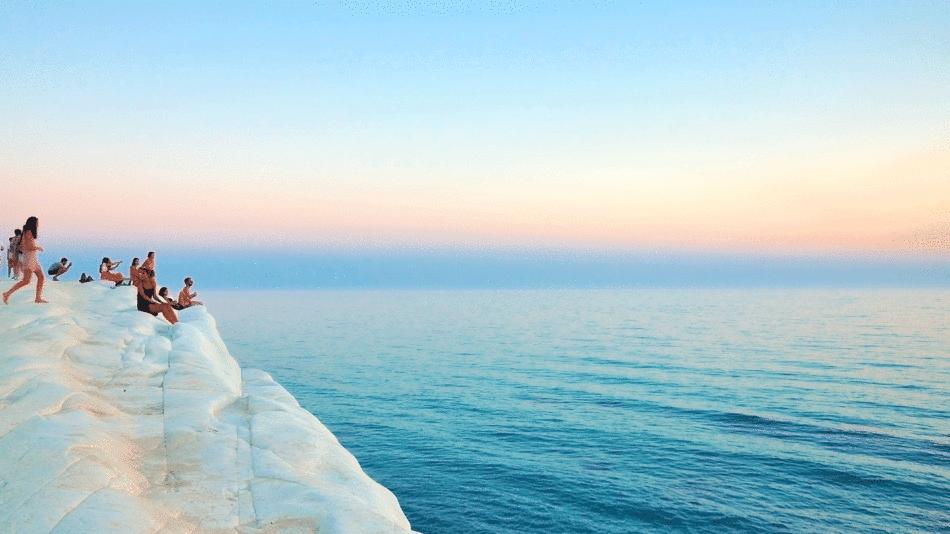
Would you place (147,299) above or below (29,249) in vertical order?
below

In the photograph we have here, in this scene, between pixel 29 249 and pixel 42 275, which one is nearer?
pixel 29 249

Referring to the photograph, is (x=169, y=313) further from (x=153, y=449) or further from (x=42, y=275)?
(x=153, y=449)

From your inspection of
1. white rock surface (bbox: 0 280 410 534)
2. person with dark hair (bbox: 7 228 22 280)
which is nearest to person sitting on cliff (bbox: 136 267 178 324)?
white rock surface (bbox: 0 280 410 534)

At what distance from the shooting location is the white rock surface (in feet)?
21.0

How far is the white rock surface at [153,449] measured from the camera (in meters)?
6.41

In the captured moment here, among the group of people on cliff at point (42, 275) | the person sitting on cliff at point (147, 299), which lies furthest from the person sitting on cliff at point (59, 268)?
the person sitting on cliff at point (147, 299)

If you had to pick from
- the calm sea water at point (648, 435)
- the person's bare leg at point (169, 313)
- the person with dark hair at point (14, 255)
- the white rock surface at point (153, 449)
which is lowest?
the calm sea water at point (648, 435)

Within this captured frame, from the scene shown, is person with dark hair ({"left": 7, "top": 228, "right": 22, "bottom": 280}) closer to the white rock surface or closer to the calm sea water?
the white rock surface

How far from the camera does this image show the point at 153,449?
839 cm

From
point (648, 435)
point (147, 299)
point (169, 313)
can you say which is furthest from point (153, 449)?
point (648, 435)

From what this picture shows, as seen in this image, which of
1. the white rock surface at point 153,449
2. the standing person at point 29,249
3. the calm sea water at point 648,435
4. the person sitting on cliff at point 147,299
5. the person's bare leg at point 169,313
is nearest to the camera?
the white rock surface at point 153,449

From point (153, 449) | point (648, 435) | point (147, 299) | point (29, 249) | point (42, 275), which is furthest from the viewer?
point (648, 435)

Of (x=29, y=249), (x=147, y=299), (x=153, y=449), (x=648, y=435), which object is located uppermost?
(x=29, y=249)

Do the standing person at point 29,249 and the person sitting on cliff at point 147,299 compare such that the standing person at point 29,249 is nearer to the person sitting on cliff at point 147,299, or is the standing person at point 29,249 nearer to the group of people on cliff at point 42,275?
the group of people on cliff at point 42,275
